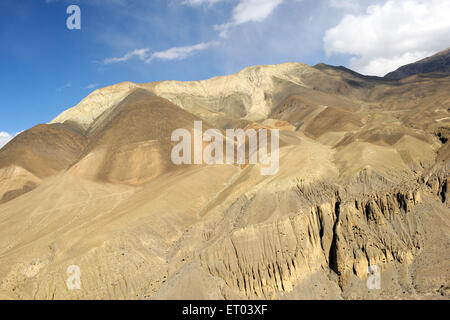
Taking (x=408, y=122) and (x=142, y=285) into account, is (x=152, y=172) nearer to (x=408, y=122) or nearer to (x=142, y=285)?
(x=142, y=285)

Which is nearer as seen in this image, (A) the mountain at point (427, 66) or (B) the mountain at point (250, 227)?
(B) the mountain at point (250, 227)

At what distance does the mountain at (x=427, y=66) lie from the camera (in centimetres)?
12506

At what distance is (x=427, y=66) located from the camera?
A: 12925 centimetres

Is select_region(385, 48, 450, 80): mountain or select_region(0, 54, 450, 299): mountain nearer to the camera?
select_region(0, 54, 450, 299): mountain

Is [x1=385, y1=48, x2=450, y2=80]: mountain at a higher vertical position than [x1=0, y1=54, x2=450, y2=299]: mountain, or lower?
higher

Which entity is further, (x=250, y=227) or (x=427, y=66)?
(x=427, y=66)

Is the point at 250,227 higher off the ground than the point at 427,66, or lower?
lower

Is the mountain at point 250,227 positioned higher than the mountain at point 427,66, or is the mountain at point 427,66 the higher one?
the mountain at point 427,66

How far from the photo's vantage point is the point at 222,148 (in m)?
50.5

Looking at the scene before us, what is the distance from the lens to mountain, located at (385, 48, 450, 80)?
125 m

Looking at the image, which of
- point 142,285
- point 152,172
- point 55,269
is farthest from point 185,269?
point 152,172

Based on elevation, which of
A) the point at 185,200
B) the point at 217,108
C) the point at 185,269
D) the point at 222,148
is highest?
the point at 217,108

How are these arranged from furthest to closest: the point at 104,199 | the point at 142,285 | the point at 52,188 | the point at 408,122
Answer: the point at 408,122 → the point at 52,188 → the point at 104,199 → the point at 142,285
